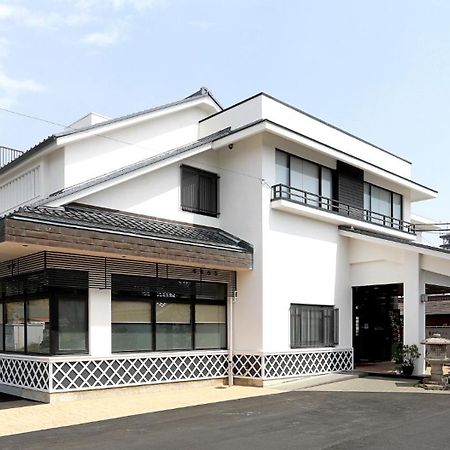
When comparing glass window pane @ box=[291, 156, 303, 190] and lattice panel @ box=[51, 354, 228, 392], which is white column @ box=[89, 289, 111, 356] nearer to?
lattice panel @ box=[51, 354, 228, 392]

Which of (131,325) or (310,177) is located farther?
(310,177)

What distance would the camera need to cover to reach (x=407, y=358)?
49.1ft

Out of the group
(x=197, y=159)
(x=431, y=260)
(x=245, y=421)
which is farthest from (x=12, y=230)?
(x=431, y=260)

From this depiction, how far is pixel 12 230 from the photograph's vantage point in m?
9.80

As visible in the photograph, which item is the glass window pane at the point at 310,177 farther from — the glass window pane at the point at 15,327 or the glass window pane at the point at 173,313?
the glass window pane at the point at 15,327

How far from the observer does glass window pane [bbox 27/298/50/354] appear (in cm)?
1150

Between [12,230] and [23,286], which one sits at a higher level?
[12,230]

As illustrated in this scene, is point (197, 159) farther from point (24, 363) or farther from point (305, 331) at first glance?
point (24, 363)

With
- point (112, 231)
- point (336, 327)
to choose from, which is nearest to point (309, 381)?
point (336, 327)

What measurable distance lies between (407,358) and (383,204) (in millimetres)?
5714

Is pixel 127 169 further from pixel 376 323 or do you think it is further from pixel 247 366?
pixel 376 323

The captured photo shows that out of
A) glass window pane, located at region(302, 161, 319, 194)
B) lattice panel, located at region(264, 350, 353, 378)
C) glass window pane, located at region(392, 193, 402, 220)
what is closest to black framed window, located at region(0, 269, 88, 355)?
lattice panel, located at region(264, 350, 353, 378)

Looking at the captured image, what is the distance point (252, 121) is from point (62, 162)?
491 cm

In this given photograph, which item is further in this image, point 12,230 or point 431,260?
point 431,260
